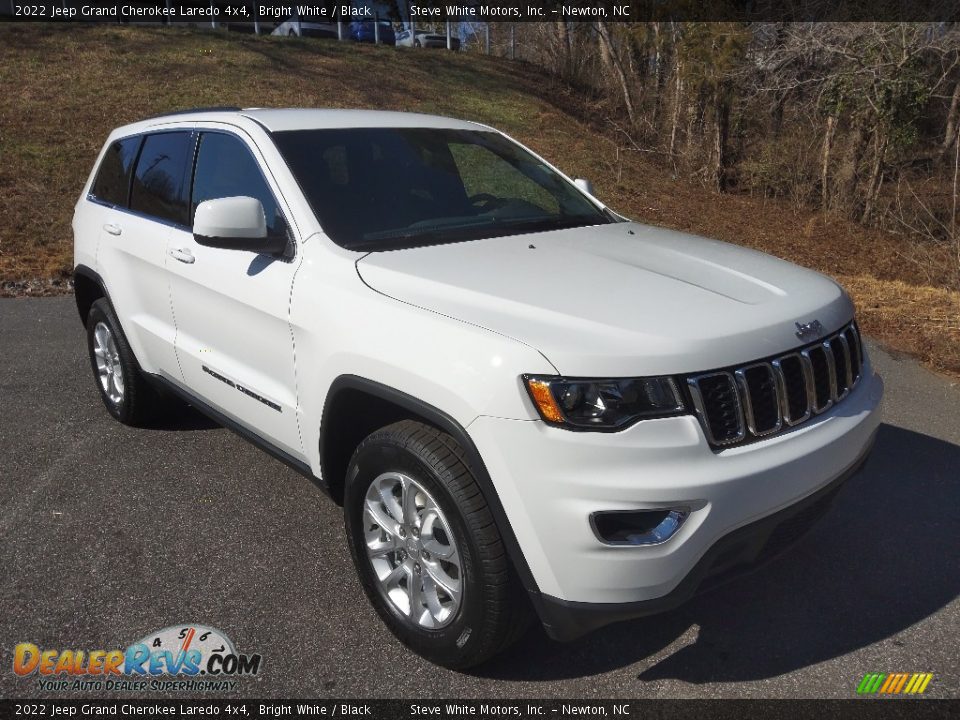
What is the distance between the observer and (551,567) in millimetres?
2332

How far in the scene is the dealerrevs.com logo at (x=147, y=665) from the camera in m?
2.77

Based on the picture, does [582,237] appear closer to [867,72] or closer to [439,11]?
[867,72]

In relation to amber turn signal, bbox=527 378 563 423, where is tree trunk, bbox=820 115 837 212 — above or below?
below

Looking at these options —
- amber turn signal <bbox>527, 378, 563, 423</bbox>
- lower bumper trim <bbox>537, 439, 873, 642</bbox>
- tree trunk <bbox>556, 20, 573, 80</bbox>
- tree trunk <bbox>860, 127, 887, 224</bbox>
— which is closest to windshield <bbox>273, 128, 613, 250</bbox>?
amber turn signal <bbox>527, 378, 563, 423</bbox>

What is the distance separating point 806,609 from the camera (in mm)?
3121

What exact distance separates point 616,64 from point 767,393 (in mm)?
18770

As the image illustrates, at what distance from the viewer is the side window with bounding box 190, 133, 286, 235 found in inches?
134

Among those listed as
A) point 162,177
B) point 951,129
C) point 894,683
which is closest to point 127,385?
point 162,177

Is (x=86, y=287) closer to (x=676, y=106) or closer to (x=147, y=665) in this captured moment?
(x=147, y=665)

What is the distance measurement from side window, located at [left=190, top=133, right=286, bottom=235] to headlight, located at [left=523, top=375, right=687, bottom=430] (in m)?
1.54

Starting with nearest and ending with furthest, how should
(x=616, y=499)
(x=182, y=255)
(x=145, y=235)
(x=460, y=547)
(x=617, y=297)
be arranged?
(x=616, y=499) → (x=460, y=547) → (x=617, y=297) → (x=182, y=255) → (x=145, y=235)

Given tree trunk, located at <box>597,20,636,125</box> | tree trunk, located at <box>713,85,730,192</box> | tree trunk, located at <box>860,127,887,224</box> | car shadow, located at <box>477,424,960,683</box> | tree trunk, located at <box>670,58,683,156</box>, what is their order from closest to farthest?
car shadow, located at <box>477,424,960,683</box>
tree trunk, located at <box>860,127,887,224</box>
tree trunk, located at <box>713,85,730,192</box>
tree trunk, located at <box>670,58,683,156</box>
tree trunk, located at <box>597,20,636,125</box>

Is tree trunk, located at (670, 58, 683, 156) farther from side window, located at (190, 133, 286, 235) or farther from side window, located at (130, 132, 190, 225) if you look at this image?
side window, located at (190, 133, 286, 235)

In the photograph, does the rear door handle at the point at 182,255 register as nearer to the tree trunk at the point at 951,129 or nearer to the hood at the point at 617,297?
the hood at the point at 617,297
